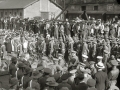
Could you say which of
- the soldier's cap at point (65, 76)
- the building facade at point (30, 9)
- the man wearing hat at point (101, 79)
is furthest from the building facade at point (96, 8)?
the soldier's cap at point (65, 76)

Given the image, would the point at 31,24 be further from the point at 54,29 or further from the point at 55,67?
the point at 55,67

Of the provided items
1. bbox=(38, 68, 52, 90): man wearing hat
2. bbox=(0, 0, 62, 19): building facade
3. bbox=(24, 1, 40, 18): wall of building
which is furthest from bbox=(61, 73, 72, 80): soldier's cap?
bbox=(24, 1, 40, 18): wall of building

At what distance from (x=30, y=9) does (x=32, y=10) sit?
2.38ft

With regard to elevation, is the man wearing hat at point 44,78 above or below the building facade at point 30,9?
below

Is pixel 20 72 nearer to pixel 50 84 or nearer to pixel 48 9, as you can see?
pixel 50 84

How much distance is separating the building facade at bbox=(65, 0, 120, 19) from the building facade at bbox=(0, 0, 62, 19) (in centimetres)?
749

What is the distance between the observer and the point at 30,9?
4325 centimetres

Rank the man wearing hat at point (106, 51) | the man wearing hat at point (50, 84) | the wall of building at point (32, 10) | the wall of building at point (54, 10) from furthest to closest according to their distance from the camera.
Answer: the wall of building at point (54, 10) → the wall of building at point (32, 10) → the man wearing hat at point (106, 51) → the man wearing hat at point (50, 84)

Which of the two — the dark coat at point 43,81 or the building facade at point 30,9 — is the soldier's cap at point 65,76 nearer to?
the dark coat at point 43,81

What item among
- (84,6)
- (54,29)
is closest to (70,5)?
(84,6)

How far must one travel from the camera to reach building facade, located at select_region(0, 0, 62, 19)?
139ft

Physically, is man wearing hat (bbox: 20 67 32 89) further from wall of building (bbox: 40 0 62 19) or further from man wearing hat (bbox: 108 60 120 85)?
wall of building (bbox: 40 0 62 19)

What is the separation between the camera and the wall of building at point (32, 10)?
42.6 metres

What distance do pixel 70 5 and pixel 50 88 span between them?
34354mm
